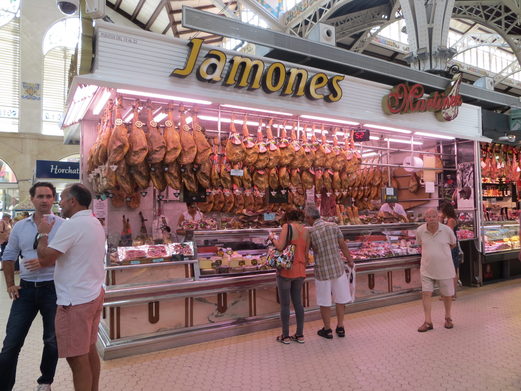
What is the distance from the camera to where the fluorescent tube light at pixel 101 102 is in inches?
181

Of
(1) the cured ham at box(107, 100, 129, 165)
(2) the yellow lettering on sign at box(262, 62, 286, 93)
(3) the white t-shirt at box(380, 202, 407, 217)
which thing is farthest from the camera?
(3) the white t-shirt at box(380, 202, 407, 217)

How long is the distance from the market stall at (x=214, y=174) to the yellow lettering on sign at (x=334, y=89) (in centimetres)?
2

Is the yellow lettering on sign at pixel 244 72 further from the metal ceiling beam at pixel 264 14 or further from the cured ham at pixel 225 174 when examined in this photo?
the metal ceiling beam at pixel 264 14

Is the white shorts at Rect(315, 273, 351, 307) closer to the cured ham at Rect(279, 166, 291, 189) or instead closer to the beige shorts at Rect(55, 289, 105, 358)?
the cured ham at Rect(279, 166, 291, 189)

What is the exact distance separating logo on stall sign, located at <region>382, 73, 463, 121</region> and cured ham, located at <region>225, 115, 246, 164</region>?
111 inches

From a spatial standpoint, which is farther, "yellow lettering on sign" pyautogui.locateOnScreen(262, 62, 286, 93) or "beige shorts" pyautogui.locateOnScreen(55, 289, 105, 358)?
"yellow lettering on sign" pyautogui.locateOnScreen(262, 62, 286, 93)

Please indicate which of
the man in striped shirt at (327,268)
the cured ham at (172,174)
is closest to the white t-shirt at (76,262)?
the cured ham at (172,174)

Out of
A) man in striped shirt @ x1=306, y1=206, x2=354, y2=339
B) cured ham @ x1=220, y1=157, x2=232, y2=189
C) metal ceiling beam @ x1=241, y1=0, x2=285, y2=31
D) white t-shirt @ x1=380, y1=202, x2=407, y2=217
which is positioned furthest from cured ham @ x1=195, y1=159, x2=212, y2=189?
→ metal ceiling beam @ x1=241, y1=0, x2=285, y2=31

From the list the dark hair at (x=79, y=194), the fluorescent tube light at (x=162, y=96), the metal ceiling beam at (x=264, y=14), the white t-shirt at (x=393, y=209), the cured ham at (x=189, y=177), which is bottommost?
the white t-shirt at (x=393, y=209)

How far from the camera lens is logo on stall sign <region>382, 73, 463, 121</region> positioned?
654cm

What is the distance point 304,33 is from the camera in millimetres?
16141

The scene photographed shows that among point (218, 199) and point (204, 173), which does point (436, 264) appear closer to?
point (218, 199)

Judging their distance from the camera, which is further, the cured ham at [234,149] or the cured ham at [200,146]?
the cured ham at [234,149]

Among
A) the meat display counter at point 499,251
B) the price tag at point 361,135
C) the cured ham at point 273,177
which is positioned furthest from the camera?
the meat display counter at point 499,251
